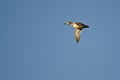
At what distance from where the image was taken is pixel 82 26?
2942 cm

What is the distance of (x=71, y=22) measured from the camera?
30.3 metres

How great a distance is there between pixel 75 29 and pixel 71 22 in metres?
0.99

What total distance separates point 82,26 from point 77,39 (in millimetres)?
1715

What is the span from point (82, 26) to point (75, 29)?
4.72ft

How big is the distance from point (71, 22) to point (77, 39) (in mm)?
2069

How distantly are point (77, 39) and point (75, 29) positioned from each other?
126 centimetres

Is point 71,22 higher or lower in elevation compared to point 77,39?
higher

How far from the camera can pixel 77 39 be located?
30.2 meters

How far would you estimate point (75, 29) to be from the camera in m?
30.6
